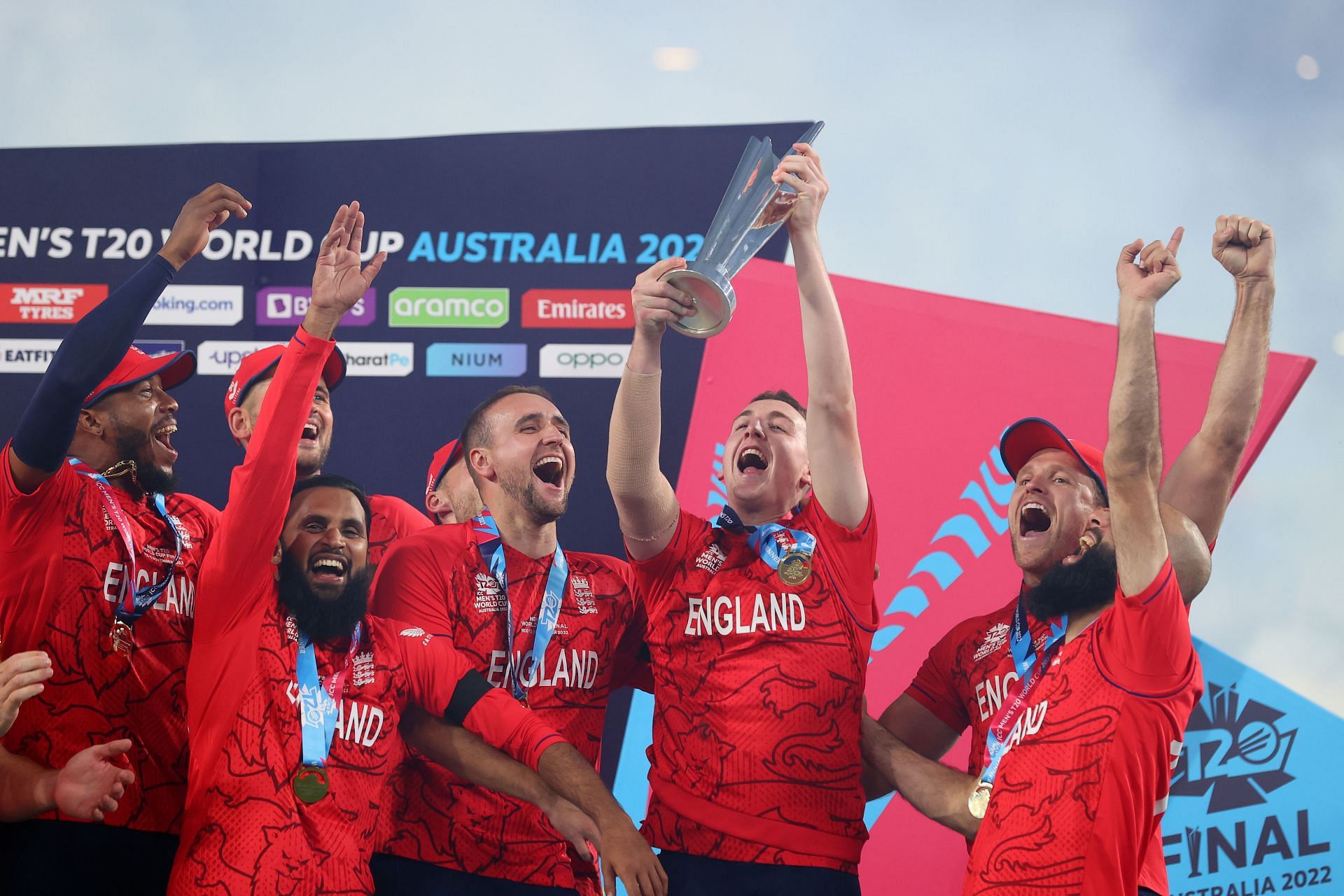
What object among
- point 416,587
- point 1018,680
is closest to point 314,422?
point 416,587

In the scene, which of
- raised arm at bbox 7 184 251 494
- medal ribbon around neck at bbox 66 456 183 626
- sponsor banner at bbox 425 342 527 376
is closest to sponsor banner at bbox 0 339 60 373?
sponsor banner at bbox 425 342 527 376

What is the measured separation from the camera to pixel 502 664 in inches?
109

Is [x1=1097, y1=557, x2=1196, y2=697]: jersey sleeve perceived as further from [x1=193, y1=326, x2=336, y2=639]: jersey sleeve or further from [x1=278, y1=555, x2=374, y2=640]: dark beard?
[x1=193, y1=326, x2=336, y2=639]: jersey sleeve

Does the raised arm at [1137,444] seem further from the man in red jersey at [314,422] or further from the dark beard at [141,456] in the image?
the dark beard at [141,456]

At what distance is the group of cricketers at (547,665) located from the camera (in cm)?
233

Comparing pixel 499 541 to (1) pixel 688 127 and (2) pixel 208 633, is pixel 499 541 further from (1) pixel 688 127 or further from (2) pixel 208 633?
(1) pixel 688 127

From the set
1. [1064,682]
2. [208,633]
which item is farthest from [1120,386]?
[208,633]

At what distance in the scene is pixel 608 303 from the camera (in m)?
4.32

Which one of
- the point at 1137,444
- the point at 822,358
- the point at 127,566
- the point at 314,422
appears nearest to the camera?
the point at 1137,444

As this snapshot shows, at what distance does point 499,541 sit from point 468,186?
6.50ft

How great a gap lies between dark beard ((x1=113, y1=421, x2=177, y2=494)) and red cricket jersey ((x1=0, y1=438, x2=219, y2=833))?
115 mm

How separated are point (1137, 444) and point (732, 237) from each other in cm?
84

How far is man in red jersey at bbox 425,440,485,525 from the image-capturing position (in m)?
3.78

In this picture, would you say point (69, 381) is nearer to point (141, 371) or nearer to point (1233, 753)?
point (141, 371)
